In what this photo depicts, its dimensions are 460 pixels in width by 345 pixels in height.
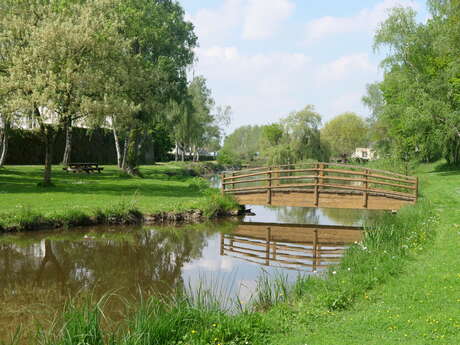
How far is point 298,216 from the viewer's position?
20859 millimetres

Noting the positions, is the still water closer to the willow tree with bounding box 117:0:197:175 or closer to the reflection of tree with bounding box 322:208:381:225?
the reflection of tree with bounding box 322:208:381:225

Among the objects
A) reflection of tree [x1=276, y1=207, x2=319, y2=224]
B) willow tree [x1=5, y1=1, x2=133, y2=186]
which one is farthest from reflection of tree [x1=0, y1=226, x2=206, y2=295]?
willow tree [x1=5, y1=1, x2=133, y2=186]

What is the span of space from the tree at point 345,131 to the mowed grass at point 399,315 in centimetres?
6936

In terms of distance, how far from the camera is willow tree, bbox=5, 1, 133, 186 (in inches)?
700

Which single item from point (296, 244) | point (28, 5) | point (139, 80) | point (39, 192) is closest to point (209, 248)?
point (296, 244)

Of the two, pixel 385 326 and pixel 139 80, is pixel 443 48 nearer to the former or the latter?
pixel 139 80

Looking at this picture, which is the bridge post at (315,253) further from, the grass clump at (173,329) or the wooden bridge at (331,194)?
the grass clump at (173,329)

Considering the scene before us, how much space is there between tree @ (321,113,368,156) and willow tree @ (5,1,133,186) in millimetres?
59702

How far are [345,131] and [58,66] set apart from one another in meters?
63.0

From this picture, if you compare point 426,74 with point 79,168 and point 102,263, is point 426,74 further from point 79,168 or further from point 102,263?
point 102,263

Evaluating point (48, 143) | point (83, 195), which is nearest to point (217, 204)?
point (83, 195)

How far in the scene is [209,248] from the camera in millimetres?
12805

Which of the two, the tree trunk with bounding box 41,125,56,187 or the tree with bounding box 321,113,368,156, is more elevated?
the tree with bounding box 321,113,368,156

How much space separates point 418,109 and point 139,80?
17.3 meters
